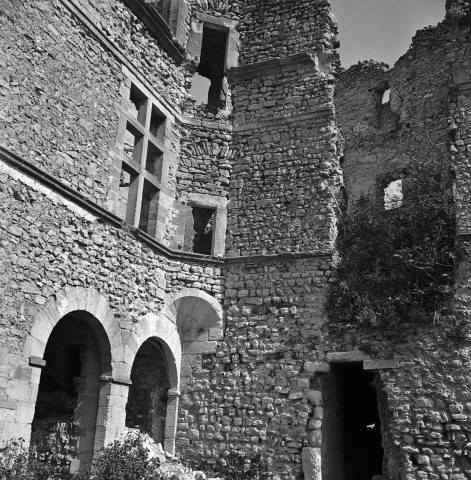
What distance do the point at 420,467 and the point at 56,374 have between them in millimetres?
6008

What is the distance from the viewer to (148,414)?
10352mm

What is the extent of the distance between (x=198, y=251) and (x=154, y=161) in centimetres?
216

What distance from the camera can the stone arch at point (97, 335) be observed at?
770cm

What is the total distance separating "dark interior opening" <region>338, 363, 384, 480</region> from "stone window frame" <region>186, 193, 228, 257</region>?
342 cm

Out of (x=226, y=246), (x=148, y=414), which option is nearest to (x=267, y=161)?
(x=226, y=246)

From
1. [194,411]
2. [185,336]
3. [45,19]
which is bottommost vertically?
[194,411]

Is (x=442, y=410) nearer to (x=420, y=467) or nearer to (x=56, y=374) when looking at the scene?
(x=420, y=467)

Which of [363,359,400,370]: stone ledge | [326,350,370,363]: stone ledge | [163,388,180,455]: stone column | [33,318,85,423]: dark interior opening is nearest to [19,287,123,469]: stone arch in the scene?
[33,318,85,423]: dark interior opening

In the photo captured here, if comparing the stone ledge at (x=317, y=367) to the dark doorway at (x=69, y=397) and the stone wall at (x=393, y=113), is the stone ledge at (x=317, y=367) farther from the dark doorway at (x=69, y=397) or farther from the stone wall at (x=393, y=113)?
the stone wall at (x=393, y=113)

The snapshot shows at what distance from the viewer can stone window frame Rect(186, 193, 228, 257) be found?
36.6ft

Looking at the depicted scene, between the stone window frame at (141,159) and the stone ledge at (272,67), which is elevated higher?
the stone ledge at (272,67)

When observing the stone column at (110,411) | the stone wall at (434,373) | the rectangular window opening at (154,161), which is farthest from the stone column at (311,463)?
the rectangular window opening at (154,161)

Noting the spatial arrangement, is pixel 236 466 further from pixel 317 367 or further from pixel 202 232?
pixel 202 232

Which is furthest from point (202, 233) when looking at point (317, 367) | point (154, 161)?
point (317, 367)
